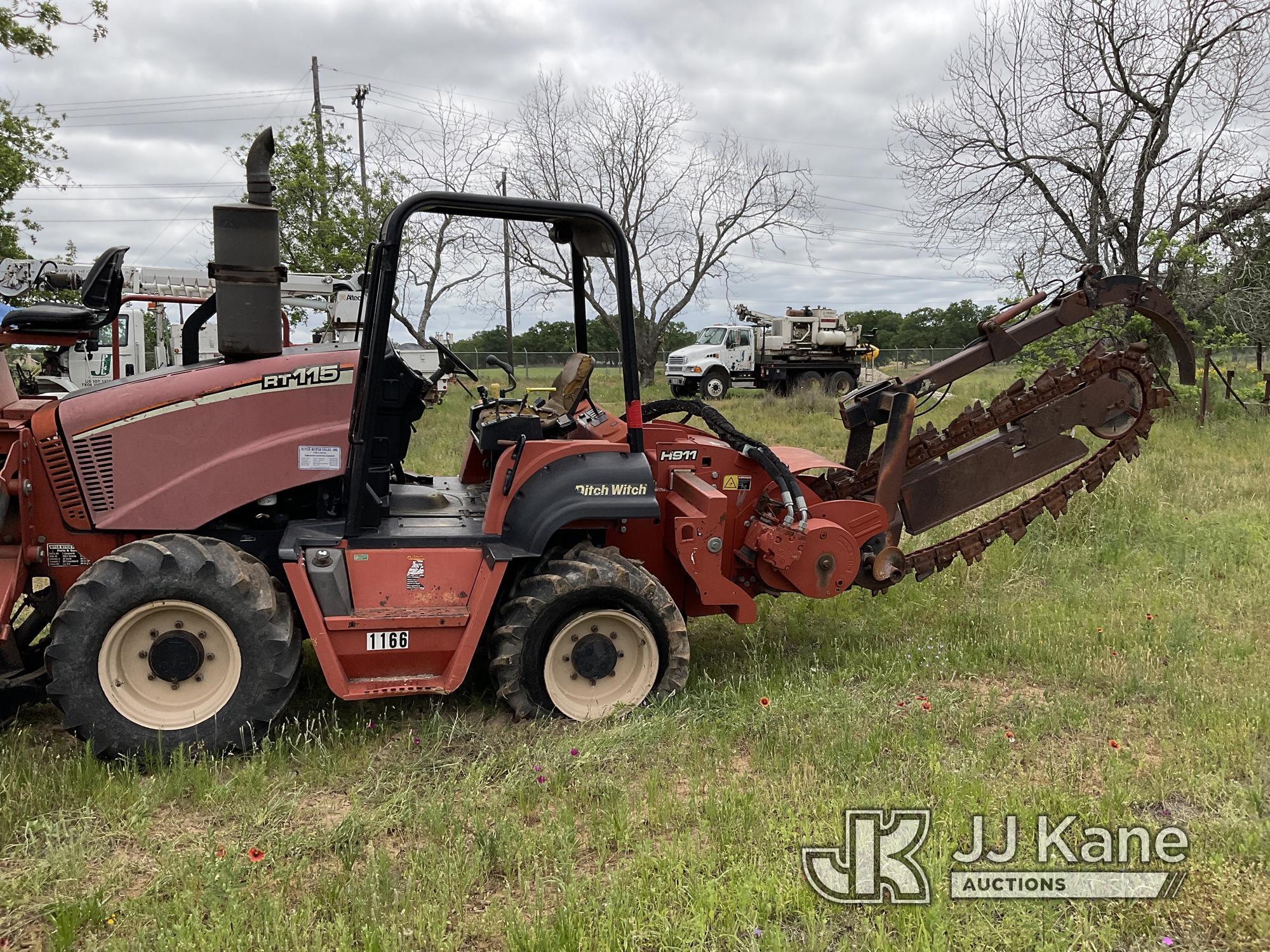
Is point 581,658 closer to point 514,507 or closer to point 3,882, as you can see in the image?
point 514,507

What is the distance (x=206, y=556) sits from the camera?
394cm

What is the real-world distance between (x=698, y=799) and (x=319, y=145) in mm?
25188

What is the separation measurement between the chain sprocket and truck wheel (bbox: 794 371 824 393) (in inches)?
792

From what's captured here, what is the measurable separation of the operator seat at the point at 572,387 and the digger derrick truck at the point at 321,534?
0.08 feet

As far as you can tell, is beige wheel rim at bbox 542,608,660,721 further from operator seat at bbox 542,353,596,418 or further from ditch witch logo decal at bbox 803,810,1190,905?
ditch witch logo decal at bbox 803,810,1190,905

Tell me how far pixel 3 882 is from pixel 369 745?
145cm

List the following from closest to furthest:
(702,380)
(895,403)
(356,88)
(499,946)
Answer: (499,946), (895,403), (702,380), (356,88)

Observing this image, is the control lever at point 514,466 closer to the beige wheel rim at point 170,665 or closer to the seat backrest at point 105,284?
the beige wheel rim at point 170,665

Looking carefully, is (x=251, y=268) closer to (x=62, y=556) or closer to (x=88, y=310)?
(x=88, y=310)

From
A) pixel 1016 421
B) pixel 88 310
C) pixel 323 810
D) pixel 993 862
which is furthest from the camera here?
pixel 1016 421

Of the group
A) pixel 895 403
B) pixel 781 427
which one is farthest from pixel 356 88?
pixel 895 403

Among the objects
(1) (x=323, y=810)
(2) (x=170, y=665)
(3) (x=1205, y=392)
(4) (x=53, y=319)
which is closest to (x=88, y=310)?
(4) (x=53, y=319)

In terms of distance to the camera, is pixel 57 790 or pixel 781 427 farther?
pixel 781 427

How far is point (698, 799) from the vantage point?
371 cm
